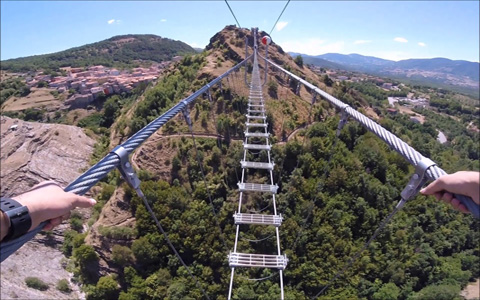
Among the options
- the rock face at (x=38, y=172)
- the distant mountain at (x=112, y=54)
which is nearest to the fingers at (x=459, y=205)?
the rock face at (x=38, y=172)

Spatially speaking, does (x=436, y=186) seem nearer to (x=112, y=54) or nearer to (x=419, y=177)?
(x=419, y=177)

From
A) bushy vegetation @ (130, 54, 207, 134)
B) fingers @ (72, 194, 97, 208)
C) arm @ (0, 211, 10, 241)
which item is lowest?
fingers @ (72, 194, 97, 208)

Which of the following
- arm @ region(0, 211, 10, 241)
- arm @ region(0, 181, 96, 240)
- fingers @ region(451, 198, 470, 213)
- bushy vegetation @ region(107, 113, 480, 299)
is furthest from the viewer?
bushy vegetation @ region(107, 113, 480, 299)

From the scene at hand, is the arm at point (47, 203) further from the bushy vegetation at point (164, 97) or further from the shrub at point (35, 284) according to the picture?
the bushy vegetation at point (164, 97)

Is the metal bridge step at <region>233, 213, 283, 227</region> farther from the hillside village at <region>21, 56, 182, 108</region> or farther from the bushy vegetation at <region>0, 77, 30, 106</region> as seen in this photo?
the bushy vegetation at <region>0, 77, 30, 106</region>

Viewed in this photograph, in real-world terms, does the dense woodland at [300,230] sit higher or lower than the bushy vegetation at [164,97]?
lower

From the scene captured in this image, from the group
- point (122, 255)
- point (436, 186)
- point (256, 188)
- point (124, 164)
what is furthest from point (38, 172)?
point (436, 186)

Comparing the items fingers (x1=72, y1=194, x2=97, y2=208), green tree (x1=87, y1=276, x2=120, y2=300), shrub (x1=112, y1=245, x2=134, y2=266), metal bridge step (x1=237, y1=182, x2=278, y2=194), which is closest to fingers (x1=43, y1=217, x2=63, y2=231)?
fingers (x1=72, y1=194, x2=97, y2=208)

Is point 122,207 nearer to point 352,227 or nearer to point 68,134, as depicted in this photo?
point 352,227
